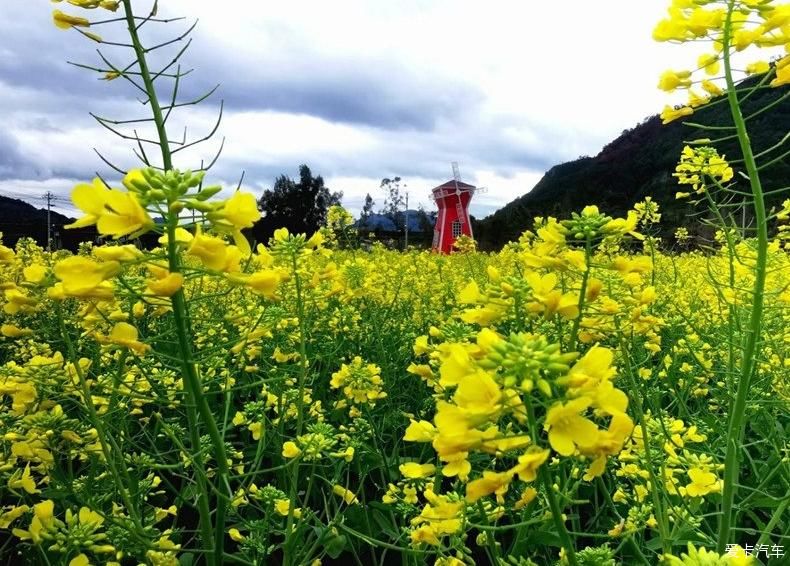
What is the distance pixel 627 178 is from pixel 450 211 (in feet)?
42.8

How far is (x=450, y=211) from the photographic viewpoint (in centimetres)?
3591

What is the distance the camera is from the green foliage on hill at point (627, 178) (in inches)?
1075

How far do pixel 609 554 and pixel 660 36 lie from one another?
151 cm

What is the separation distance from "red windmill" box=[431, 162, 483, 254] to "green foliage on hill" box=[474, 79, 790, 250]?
1455 mm

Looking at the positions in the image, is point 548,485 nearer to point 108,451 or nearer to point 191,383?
point 191,383

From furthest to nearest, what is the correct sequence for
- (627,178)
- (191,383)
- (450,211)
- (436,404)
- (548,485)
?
(627,178) < (450,211) < (436,404) < (191,383) < (548,485)

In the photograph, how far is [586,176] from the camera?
44.2 m

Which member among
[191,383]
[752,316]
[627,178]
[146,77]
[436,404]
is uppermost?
[627,178]

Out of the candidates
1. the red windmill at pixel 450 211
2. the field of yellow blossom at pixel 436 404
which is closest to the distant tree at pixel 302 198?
the red windmill at pixel 450 211

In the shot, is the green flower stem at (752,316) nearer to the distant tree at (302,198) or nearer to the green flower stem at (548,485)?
the green flower stem at (548,485)

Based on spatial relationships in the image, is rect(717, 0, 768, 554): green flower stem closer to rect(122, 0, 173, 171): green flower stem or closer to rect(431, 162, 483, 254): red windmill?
rect(122, 0, 173, 171): green flower stem

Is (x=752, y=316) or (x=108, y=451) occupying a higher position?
(x=752, y=316)

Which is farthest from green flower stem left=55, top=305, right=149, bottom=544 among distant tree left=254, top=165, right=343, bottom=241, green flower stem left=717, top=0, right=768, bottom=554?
distant tree left=254, top=165, right=343, bottom=241

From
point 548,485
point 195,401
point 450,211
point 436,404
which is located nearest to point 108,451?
point 195,401
